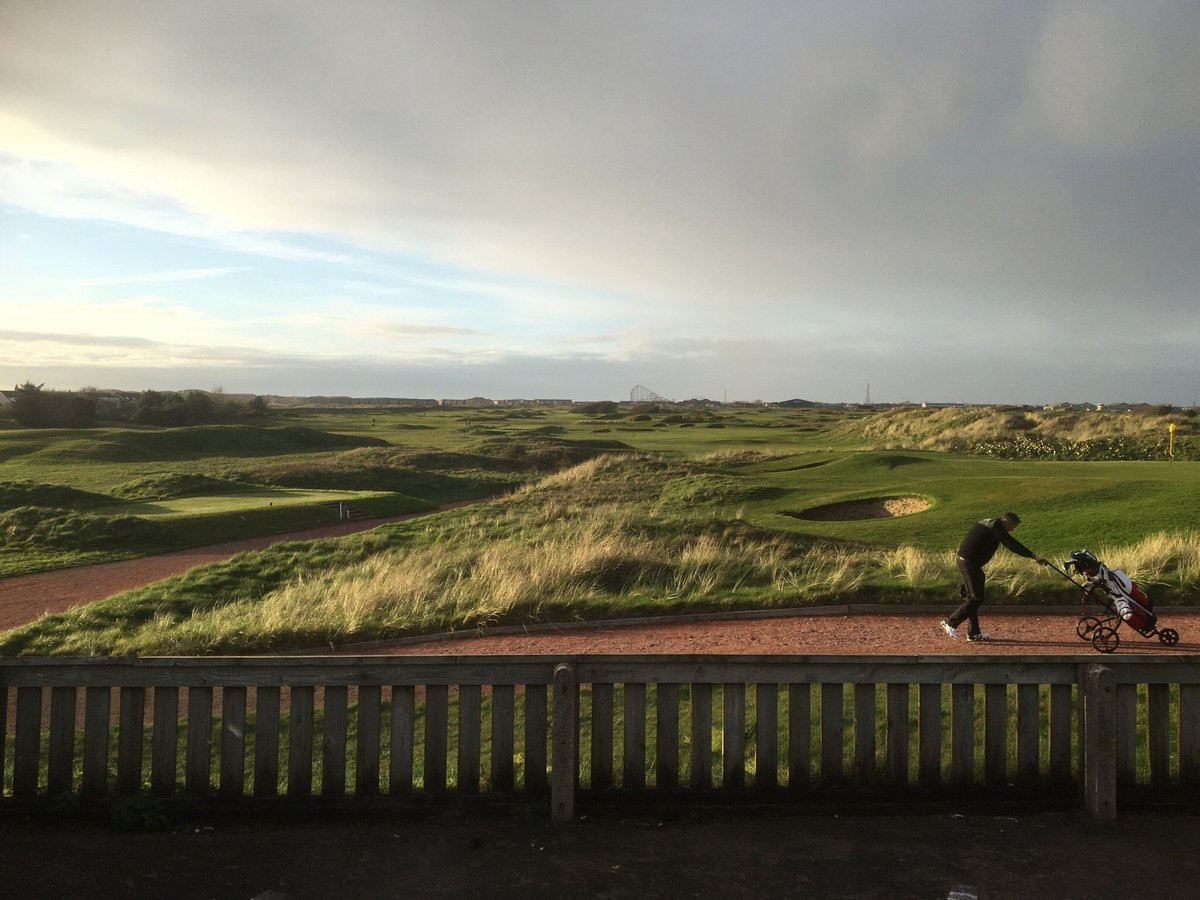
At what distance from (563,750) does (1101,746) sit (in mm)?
2983

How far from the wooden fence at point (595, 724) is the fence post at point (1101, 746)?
12mm

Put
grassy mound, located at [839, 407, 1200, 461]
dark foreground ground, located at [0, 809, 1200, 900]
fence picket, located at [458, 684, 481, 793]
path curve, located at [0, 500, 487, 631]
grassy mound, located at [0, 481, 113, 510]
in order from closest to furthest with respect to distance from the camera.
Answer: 1. dark foreground ground, located at [0, 809, 1200, 900]
2. fence picket, located at [458, 684, 481, 793]
3. path curve, located at [0, 500, 487, 631]
4. grassy mound, located at [0, 481, 113, 510]
5. grassy mound, located at [839, 407, 1200, 461]

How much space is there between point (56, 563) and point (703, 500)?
1844cm

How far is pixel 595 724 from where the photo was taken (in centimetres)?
530

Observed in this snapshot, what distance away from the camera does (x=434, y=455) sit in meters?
54.6

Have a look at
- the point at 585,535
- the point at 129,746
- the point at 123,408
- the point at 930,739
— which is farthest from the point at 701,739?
the point at 123,408

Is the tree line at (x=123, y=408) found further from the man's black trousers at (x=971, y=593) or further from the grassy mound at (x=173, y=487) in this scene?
the man's black trousers at (x=971, y=593)

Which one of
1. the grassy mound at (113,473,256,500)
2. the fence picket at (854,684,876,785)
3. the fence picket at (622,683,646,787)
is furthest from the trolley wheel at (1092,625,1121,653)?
the grassy mound at (113,473,256,500)

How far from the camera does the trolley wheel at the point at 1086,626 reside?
10.2m

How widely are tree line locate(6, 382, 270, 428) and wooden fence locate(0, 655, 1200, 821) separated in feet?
265

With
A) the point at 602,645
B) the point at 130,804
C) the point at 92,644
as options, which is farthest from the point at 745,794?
the point at 92,644

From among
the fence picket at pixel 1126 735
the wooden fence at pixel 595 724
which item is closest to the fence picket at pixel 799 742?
the wooden fence at pixel 595 724

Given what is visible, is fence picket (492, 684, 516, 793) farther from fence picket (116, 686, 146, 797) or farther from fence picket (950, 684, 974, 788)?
fence picket (950, 684, 974, 788)

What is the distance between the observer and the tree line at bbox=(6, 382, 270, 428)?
244 ft
